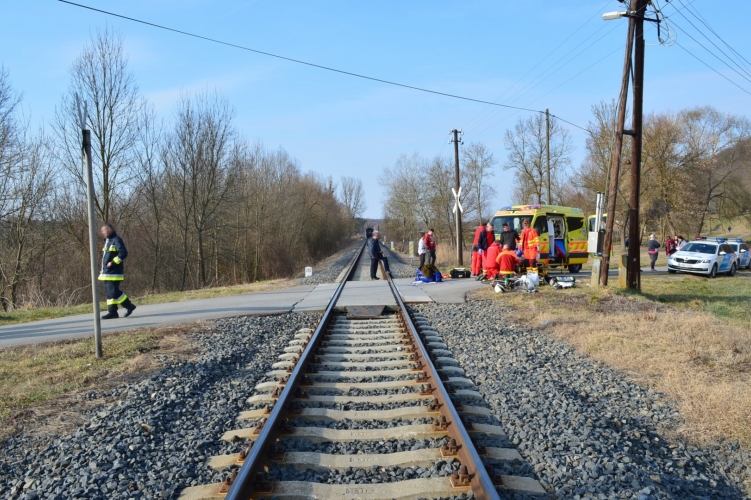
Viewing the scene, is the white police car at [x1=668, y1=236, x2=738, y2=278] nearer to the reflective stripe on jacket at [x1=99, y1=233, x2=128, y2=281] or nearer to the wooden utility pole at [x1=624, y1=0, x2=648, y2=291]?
the wooden utility pole at [x1=624, y1=0, x2=648, y2=291]

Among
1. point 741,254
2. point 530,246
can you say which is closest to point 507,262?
point 530,246

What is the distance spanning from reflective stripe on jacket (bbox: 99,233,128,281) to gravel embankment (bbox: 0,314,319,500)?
4.72 meters

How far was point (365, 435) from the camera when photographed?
15.8 feet

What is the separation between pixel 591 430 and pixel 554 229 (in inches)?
715

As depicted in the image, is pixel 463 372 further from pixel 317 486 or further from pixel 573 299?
pixel 573 299

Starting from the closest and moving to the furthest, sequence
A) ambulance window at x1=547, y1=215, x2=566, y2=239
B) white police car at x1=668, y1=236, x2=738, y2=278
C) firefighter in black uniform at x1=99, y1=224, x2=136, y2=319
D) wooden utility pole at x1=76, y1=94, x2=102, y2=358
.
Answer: wooden utility pole at x1=76, y1=94, x2=102, y2=358 → firefighter in black uniform at x1=99, y1=224, x2=136, y2=319 → ambulance window at x1=547, y1=215, x2=566, y2=239 → white police car at x1=668, y1=236, x2=738, y2=278

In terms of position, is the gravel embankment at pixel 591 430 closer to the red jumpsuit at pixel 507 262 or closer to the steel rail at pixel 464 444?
the steel rail at pixel 464 444

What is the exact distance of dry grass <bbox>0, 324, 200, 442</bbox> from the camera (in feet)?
18.1

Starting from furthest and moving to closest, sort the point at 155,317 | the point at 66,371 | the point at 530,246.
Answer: the point at 530,246 → the point at 155,317 → the point at 66,371

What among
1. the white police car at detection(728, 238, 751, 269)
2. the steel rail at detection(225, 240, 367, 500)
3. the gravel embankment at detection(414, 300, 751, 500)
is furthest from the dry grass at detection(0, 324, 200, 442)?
the white police car at detection(728, 238, 751, 269)

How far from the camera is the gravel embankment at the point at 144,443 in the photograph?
3986 millimetres

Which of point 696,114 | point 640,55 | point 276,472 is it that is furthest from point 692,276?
point 696,114

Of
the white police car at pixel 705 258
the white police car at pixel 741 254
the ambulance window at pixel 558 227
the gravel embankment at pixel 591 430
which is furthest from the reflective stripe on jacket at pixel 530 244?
the white police car at pixel 741 254

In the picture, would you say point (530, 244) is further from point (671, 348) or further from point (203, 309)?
point (203, 309)
